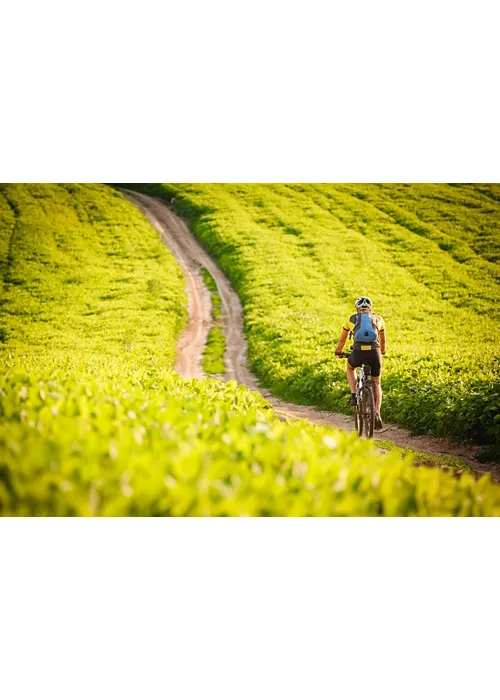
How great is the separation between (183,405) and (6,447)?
2432mm

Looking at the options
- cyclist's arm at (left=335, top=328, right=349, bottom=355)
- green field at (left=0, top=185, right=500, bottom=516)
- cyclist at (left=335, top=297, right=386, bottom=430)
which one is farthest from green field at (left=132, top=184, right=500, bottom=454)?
green field at (left=0, top=185, right=500, bottom=516)

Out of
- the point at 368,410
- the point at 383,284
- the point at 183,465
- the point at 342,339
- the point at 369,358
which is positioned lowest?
the point at 368,410

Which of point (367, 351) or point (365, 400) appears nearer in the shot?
point (367, 351)

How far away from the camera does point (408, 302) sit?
72.2 ft

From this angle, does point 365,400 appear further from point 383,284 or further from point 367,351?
point 383,284

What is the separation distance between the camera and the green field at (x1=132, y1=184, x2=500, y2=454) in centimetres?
1247

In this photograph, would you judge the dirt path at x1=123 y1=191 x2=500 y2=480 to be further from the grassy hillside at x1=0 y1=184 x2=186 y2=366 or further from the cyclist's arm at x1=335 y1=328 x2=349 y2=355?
the cyclist's arm at x1=335 y1=328 x2=349 y2=355

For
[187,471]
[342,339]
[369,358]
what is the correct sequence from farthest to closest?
[342,339]
[369,358]
[187,471]

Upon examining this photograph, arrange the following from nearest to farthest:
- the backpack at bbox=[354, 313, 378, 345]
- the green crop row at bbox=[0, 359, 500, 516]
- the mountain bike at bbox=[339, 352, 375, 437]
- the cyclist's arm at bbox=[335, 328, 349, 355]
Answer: the green crop row at bbox=[0, 359, 500, 516] < the backpack at bbox=[354, 313, 378, 345] < the cyclist's arm at bbox=[335, 328, 349, 355] < the mountain bike at bbox=[339, 352, 375, 437]

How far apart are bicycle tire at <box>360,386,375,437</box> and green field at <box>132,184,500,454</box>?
2.01 m

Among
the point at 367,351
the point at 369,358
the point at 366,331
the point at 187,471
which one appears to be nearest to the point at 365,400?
the point at 369,358

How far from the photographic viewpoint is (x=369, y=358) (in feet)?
29.7

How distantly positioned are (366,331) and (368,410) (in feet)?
5.32

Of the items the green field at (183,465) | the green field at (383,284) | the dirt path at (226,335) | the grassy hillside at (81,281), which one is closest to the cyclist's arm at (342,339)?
the green field at (183,465)
